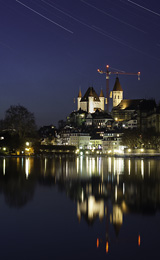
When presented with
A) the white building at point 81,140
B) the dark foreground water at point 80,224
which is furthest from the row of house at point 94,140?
the dark foreground water at point 80,224

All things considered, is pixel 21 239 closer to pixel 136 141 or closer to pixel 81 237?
pixel 81 237

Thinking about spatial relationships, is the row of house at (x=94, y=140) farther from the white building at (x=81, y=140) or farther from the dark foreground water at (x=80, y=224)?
the dark foreground water at (x=80, y=224)

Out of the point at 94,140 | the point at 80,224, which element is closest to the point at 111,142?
the point at 94,140

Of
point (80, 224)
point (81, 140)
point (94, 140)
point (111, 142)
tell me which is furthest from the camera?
point (81, 140)

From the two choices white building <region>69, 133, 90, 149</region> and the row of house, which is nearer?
the row of house

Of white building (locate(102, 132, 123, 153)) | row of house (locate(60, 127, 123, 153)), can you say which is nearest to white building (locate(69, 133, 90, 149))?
row of house (locate(60, 127, 123, 153))

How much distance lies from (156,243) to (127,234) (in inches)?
42.1

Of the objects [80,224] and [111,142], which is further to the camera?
[111,142]

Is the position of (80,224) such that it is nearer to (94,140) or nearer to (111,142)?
(111,142)

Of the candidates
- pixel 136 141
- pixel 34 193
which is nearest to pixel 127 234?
pixel 34 193

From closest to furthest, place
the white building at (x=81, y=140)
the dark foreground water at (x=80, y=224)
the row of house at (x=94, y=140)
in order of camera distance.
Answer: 1. the dark foreground water at (x=80, y=224)
2. the row of house at (x=94, y=140)
3. the white building at (x=81, y=140)

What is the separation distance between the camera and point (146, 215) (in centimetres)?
1435

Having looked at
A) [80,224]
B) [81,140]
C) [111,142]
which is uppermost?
[81,140]

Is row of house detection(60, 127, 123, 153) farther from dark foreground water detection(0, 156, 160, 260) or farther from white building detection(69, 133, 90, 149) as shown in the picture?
dark foreground water detection(0, 156, 160, 260)
